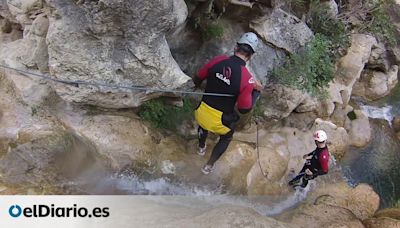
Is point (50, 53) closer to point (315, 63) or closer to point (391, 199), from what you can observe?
point (315, 63)

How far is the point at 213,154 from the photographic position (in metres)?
7.33

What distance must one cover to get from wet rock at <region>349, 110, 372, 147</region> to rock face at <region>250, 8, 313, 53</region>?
9.81ft

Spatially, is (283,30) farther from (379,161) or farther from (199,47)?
(379,161)

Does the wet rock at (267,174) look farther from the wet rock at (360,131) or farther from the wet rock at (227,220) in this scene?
the wet rock at (360,131)

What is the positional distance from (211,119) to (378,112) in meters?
7.41

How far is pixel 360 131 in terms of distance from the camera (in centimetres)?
1095

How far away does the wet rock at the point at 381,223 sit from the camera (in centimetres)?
732

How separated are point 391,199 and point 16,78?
837 cm

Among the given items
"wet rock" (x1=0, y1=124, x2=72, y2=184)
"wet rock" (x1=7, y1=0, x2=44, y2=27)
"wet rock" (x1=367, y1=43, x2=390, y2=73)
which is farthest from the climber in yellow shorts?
"wet rock" (x1=367, y1=43, x2=390, y2=73)

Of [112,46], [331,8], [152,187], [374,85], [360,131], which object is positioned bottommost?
[360,131]

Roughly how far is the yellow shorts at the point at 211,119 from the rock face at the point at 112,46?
696mm

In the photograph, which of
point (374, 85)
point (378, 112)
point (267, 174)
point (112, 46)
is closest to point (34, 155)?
point (112, 46)

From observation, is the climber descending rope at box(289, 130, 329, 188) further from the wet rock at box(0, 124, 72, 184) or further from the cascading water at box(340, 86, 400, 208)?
the wet rock at box(0, 124, 72, 184)

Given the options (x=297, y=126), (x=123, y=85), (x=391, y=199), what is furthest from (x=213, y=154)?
(x=391, y=199)
